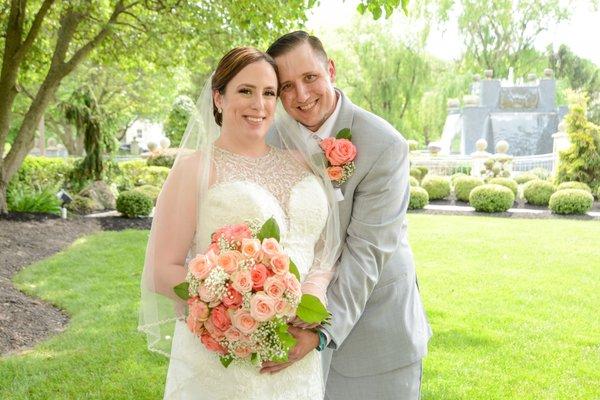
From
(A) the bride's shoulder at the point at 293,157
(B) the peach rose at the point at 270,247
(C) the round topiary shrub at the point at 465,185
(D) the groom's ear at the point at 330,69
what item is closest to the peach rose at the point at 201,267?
(B) the peach rose at the point at 270,247

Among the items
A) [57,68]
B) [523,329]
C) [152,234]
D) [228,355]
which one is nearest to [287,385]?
[228,355]

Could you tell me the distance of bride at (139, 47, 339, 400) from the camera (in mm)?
2582

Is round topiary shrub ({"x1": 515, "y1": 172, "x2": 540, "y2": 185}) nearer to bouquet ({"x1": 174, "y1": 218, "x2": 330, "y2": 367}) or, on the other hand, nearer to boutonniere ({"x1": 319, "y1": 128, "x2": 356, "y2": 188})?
boutonniere ({"x1": 319, "y1": 128, "x2": 356, "y2": 188})

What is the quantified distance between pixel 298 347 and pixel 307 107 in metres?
1.05

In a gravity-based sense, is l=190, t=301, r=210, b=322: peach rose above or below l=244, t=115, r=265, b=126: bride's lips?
below

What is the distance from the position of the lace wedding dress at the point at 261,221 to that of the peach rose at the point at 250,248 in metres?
0.20

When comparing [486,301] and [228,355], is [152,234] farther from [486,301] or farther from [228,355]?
[486,301]

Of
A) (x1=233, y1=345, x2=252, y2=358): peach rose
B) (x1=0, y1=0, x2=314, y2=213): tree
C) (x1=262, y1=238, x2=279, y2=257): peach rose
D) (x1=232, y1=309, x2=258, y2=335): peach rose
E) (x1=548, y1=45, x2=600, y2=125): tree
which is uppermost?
(x1=548, y1=45, x2=600, y2=125): tree

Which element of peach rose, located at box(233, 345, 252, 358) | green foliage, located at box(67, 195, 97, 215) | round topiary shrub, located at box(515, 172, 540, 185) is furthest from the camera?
round topiary shrub, located at box(515, 172, 540, 185)

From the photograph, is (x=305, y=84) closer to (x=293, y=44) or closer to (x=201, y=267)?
(x=293, y=44)

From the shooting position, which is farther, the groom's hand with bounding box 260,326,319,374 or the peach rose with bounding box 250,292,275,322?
the groom's hand with bounding box 260,326,319,374

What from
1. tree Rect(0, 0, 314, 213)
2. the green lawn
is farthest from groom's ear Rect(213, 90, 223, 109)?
tree Rect(0, 0, 314, 213)

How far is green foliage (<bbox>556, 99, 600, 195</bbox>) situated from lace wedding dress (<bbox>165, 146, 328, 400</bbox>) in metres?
19.9

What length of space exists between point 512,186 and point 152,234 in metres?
20.0
